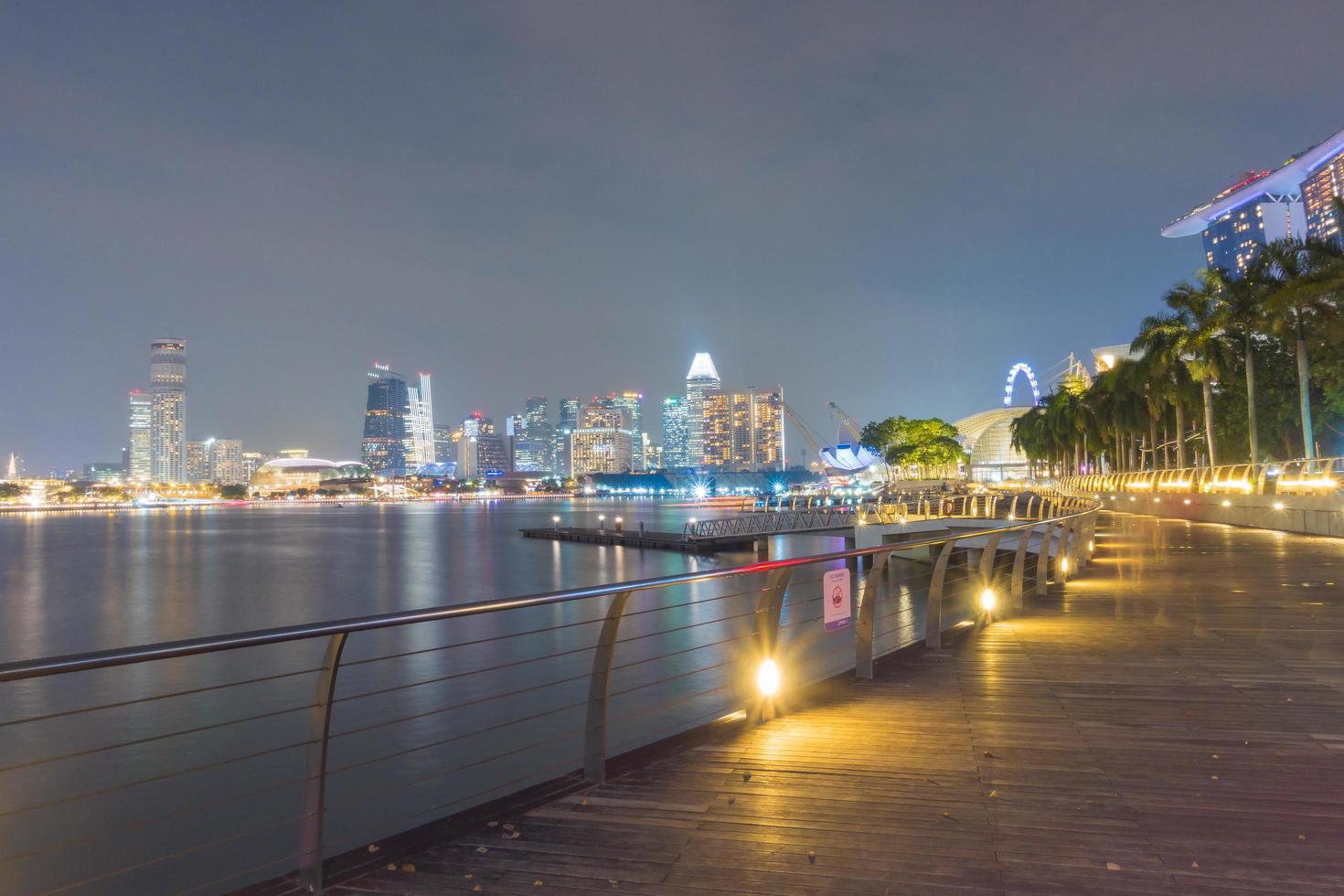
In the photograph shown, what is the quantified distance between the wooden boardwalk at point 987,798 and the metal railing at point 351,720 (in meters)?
0.50

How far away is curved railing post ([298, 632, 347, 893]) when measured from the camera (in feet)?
12.9

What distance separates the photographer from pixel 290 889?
391cm

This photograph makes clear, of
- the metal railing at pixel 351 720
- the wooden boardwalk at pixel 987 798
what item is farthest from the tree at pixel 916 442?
the wooden boardwalk at pixel 987 798

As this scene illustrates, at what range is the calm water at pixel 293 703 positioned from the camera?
11148 millimetres

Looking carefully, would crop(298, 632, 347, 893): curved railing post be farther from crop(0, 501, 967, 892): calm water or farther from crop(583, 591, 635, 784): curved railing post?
crop(583, 591, 635, 784): curved railing post

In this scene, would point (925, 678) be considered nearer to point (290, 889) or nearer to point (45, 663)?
point (290, 889)

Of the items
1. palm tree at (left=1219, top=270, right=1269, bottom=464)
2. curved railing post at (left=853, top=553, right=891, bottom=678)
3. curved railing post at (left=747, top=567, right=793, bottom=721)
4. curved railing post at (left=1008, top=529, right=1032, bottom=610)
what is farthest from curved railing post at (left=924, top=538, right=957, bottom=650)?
palm tree at (left=1219, top=270, right=1269, bottom=464)

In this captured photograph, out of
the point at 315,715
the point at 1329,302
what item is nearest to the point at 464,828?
the point at 315,715

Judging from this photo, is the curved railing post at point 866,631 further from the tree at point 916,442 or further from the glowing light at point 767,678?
the tree at point 916,442

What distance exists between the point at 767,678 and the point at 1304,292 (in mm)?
42943

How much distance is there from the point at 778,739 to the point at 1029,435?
408 ft

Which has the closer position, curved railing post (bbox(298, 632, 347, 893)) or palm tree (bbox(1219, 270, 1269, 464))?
curved railing post (bbox(298, 632, 347, 893))

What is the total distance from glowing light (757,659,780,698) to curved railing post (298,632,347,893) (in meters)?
3.35

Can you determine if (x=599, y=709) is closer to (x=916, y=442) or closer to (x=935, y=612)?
(x=935, y=612)
